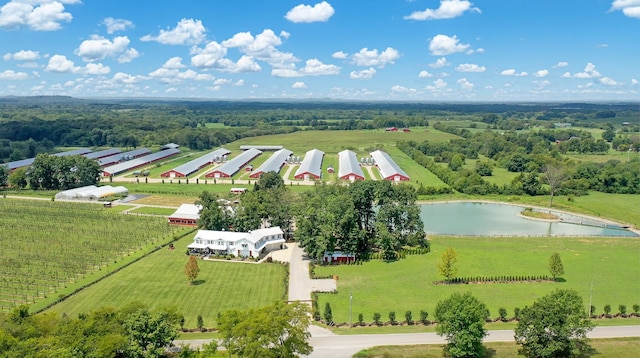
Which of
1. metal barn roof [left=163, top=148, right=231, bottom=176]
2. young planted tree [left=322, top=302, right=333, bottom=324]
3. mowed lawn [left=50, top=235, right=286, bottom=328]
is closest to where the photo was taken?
young planted tree [left=322, top=302, right=333, bottom=324]

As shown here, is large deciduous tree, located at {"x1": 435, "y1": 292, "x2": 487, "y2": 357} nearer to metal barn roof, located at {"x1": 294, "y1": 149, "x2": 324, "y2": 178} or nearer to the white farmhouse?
the white farmhouse

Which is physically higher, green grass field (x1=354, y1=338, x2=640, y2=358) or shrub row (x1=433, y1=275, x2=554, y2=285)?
shrub row (x1=433, y1=275, x2=554, y2=285)

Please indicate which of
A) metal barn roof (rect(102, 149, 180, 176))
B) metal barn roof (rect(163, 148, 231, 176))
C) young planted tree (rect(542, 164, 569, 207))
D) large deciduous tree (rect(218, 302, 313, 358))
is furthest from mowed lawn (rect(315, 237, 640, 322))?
metal barn roof (rect(102, 149, 180, 176))

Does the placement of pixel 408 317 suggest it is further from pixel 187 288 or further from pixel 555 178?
pixel 555 178

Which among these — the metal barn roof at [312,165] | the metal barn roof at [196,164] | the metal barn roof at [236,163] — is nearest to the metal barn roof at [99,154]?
the metal barn roof at [196,164]

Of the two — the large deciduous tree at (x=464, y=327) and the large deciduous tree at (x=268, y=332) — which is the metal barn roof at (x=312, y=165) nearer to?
the large deciduous tree at (x=464, y=327)

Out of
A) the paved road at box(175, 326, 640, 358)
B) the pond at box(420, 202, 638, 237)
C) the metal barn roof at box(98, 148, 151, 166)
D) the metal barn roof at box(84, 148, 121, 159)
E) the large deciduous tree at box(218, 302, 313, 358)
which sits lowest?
the paved road at box(175, 326, 640, 358)
